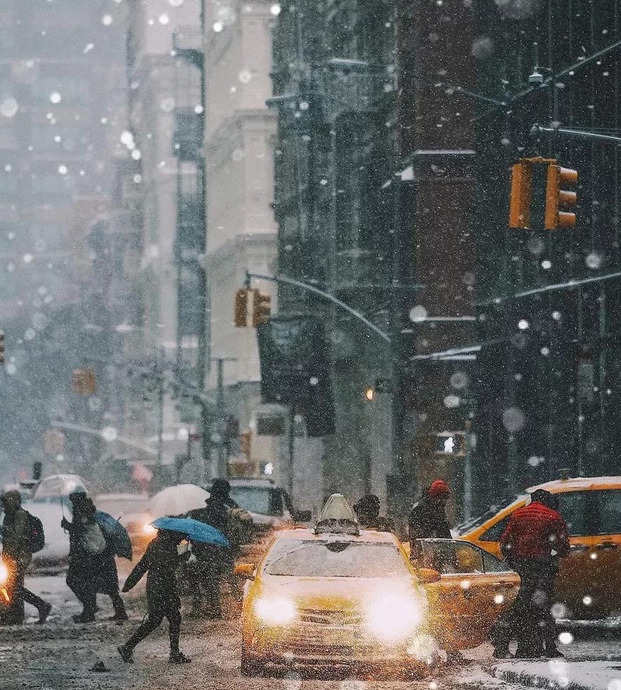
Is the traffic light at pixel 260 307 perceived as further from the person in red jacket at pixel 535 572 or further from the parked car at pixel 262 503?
the person in red jacket at pixel 535 572

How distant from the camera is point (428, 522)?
18.2 meters

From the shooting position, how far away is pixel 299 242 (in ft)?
185

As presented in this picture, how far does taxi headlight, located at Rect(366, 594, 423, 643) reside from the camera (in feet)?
42.5

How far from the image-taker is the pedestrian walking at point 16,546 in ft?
63.5

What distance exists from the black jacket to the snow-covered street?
162 centimetres

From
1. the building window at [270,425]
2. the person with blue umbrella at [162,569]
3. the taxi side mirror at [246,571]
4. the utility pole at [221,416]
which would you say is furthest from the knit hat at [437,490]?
the utility pole at [221,416]

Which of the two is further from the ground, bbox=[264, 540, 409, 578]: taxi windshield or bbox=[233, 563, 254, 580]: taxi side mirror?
bbox=[264, 540, 409, 578]: taxi windshield

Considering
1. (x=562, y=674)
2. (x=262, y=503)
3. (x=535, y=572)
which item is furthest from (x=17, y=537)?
(x=562, y=674)

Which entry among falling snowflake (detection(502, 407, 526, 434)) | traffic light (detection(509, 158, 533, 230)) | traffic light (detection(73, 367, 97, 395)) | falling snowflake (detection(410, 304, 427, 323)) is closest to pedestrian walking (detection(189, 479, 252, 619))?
traffic light (detection(509, 158, 533, 230))

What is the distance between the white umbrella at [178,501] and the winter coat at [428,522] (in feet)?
12.6

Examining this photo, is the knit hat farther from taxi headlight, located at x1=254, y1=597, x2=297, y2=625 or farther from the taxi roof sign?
taxi headlight, located at x1=254, y1=597, x2=297, y2=625

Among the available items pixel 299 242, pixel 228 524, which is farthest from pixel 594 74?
pixel 299 242

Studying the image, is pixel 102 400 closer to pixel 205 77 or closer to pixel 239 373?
pixel 205 77

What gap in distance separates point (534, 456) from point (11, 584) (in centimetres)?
1646
